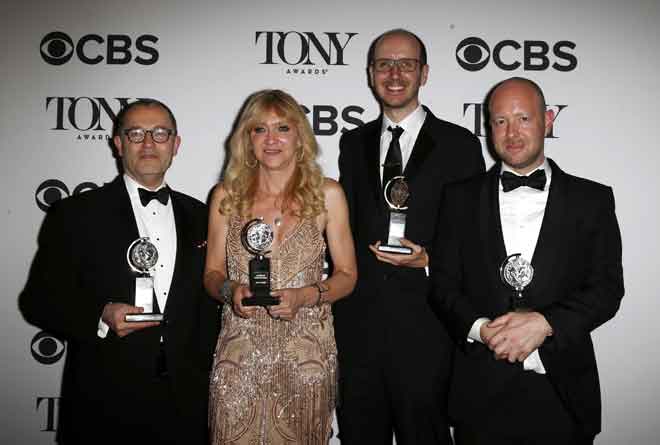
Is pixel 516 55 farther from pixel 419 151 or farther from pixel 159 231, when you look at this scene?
pixel 159 231

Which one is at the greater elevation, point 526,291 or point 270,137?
point 270,137

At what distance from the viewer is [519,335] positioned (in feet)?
7.49

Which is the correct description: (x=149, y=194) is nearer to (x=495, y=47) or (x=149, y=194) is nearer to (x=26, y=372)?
(x=26, y=372)

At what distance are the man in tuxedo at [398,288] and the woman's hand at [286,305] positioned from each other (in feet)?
1.72

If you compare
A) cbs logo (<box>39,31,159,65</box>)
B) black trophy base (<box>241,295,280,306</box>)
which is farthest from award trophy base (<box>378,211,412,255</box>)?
cbs logo (<box>39,31,159,65</box>)

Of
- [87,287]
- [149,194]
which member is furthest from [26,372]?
[149,194]

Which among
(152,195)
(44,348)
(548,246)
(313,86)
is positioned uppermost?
(313,86)

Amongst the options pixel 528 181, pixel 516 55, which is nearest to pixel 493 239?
pixel 528 181

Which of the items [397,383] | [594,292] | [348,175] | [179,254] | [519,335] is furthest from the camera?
[348,175]

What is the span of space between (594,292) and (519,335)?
41cm

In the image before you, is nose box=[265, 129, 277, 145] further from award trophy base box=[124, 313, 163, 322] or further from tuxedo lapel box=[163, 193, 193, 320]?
award trophy base box=[124, 313, 163, 322]

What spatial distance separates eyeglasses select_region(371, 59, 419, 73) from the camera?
3.29 meters

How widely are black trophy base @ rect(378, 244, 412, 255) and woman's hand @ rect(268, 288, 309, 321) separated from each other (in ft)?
1.75

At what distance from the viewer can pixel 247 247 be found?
2670 millimetres
